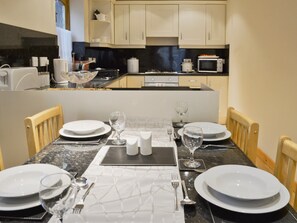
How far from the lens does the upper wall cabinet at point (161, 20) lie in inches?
214

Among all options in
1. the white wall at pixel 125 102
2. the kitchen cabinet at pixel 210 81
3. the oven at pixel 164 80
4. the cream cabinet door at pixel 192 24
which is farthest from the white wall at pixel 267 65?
the white wall at pixel 125 102

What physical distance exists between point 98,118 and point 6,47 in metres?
1.15

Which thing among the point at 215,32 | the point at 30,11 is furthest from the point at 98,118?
the point at 215,32

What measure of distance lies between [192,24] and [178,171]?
4.63 m

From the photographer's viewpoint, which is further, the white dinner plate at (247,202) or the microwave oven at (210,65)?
the microwave oven at (210,65)

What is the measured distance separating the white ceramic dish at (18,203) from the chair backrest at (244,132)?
105 centimetres

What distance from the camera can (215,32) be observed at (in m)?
5.43

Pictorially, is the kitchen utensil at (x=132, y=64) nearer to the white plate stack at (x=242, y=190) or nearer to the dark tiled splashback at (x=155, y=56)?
the dark tiled splashback at (x=155, y=56)

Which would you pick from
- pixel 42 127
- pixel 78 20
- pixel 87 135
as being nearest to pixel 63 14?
pixel 78 20

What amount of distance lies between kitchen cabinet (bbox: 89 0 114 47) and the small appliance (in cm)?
163

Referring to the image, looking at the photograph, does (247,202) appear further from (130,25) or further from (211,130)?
(130,25)

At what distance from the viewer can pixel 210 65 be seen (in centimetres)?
547

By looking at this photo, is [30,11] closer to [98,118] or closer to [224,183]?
[98,118]

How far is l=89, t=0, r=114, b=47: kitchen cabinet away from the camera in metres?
5.11
